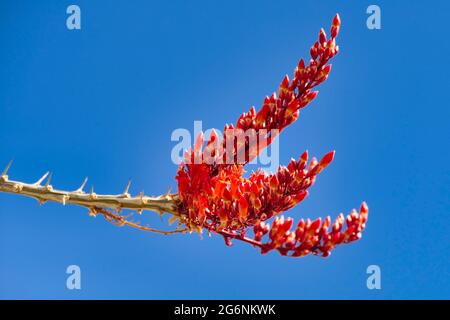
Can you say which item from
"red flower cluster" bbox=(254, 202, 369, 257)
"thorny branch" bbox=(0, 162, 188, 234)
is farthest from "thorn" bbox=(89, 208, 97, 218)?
"red flower cluster" bbox=(254, 202, 369, 257)

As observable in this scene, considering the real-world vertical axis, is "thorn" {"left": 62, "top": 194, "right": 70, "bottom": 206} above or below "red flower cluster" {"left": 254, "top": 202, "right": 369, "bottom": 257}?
above

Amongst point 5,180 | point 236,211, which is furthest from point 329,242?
point 5,180

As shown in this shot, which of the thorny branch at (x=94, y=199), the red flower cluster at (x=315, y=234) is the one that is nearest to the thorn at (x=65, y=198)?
the thorny branch at (x=94, y=199)

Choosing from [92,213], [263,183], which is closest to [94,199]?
[92,213]

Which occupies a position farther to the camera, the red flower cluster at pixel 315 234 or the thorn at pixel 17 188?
the thorn at pixel 17 188

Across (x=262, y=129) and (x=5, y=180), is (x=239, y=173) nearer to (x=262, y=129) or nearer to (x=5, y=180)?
(x=262, y=129)

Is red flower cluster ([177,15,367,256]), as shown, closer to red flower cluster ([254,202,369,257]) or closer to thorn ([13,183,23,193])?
red flower cluster ([254,202,369,257])

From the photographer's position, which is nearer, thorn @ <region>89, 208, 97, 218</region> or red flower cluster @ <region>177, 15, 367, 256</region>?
red flower cluster @ <region>177, 15, 367, 256</region>

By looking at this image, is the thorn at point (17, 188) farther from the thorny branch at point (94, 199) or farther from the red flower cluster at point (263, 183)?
the red flower cluster at point (263, 183)
